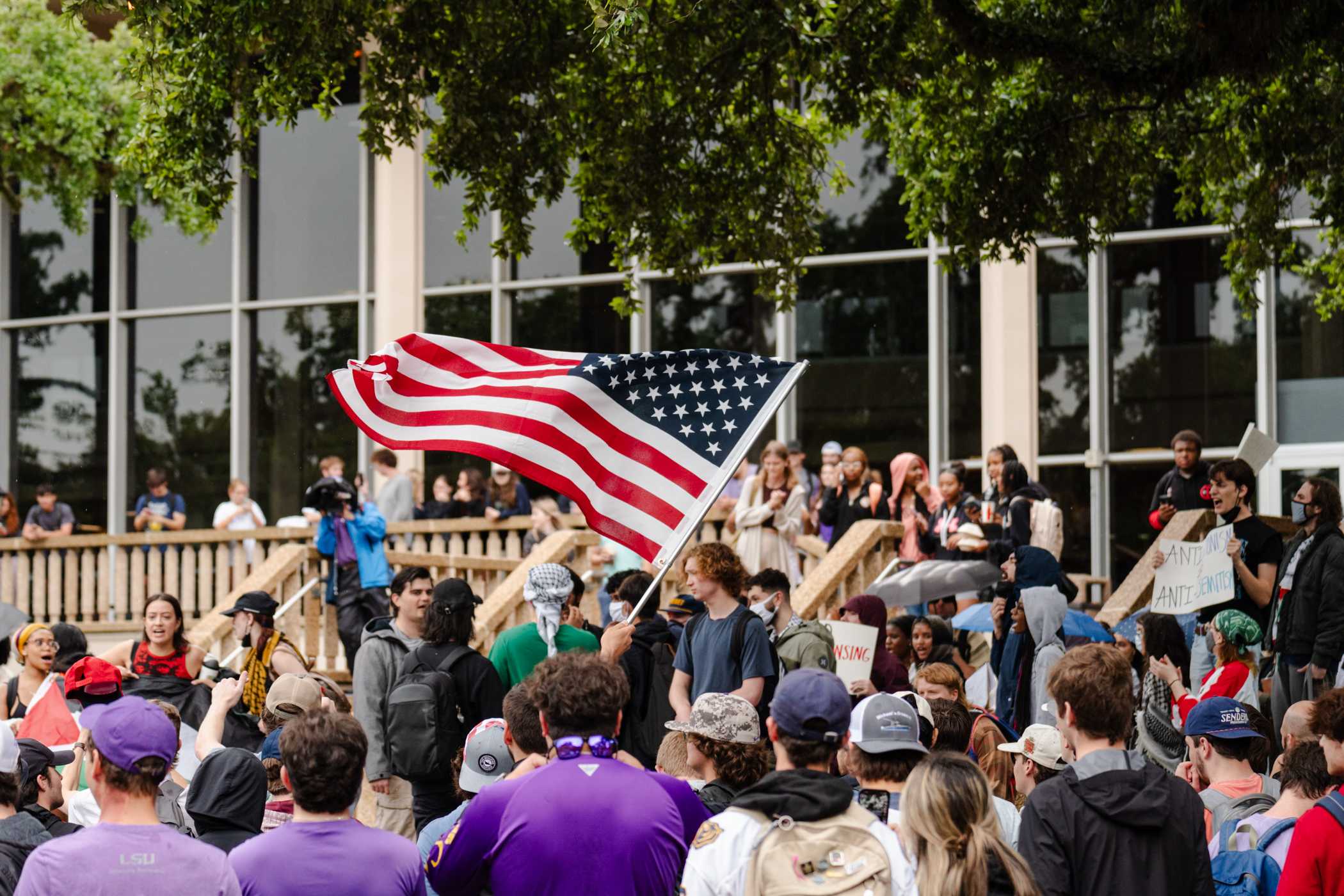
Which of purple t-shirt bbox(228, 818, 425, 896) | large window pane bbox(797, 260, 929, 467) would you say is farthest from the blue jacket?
purple t-shirt bbox(228, 818, 425, 896)

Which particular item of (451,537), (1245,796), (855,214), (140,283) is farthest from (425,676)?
(140,283)

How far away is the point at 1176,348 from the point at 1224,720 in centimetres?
1437

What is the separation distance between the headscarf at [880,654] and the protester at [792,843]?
18.3ft

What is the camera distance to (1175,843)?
199 inches

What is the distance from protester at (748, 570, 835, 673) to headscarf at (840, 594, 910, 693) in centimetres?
41

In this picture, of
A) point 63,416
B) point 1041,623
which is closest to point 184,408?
point 63,416

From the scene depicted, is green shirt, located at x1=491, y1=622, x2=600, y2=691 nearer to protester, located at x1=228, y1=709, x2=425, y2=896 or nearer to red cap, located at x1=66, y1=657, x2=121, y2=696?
red cap, located at x1=66, y1=657, x2=121, y2=696

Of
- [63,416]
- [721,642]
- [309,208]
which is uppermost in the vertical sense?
[309,208]

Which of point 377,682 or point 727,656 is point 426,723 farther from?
point 727,656

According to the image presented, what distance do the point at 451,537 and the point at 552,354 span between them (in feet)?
29.7

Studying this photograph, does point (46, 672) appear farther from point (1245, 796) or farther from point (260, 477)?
point (260, 477)

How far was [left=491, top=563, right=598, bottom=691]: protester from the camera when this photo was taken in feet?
29.2

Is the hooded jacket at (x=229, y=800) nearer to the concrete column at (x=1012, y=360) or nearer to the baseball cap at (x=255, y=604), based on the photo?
the baseball cap at (x=255, y=604)

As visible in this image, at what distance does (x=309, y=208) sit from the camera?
24719mm
